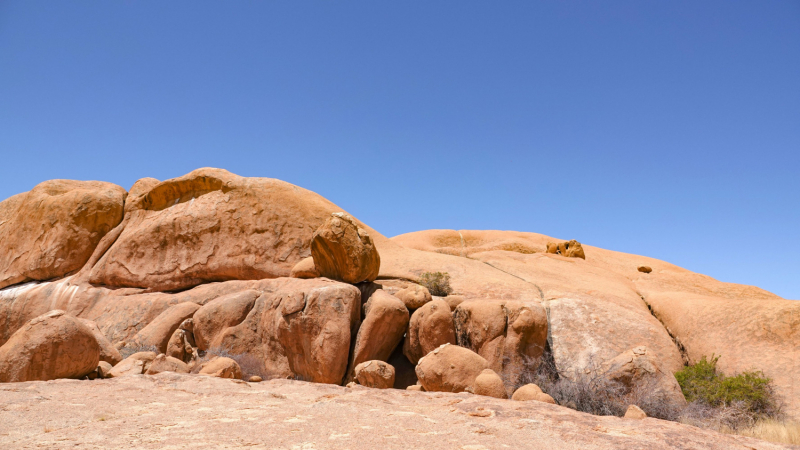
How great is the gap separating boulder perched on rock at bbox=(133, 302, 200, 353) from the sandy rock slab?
16.9 ft

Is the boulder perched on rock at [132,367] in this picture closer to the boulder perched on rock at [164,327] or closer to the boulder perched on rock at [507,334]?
the boulder perched on rock at [164,327]

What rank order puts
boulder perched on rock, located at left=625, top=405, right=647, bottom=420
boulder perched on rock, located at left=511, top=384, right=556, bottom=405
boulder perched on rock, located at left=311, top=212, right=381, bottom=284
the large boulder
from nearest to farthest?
boulder perched on rock, located at left=625, top=405, right=647, bottom=420 < boulder perched on rock, located at left=511, top=384, right=556, bottom=405 < boulder perched on rock, located at left=311, top=212, right=381, bottom=284 < the large boulder

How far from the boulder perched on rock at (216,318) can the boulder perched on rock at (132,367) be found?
8.91 ft

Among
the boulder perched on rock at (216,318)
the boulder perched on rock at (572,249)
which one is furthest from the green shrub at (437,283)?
the boulder perched on rock at (572,249)

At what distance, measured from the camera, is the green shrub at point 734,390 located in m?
8.81

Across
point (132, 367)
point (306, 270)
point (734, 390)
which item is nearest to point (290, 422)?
point (132, 367)

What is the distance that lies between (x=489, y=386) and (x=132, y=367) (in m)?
6.06

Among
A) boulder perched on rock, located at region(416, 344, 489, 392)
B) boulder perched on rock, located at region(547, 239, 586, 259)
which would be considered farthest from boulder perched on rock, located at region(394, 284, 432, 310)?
boulder perched on rock, located at region(547, 239, 586, 259)

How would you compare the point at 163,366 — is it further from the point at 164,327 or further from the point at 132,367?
the point at 164,327

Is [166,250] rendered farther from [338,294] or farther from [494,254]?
[494,254]

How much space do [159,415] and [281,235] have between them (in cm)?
1038

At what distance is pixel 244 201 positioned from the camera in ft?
53.4

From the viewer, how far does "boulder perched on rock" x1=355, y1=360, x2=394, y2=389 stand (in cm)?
934

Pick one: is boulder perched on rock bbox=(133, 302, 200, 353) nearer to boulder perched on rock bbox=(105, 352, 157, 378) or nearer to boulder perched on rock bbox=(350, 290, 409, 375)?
boulder perched on rock bbox=(105, 352, 157, 378)
